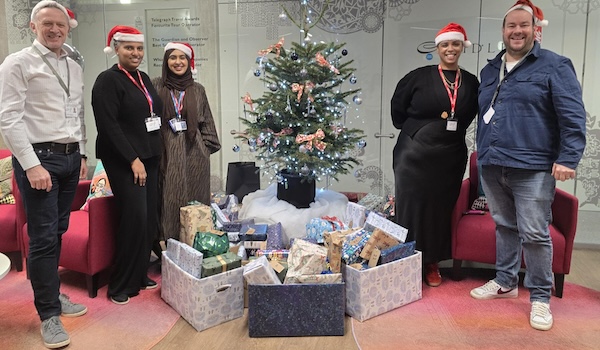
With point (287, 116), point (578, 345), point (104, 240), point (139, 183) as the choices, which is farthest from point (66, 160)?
point (578, 345)

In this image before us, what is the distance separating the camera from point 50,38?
7.66 ft

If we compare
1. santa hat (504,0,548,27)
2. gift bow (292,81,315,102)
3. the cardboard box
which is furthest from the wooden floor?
santa hat (504,0,548,27)

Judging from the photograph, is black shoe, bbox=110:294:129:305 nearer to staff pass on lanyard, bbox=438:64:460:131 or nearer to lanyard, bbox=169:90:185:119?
lanyard, bbox=169:90:185:119

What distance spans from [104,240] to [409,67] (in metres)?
3.04

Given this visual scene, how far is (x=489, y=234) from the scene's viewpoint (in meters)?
3.13

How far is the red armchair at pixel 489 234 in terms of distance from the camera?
9.71 feet

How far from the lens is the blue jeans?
261 cm

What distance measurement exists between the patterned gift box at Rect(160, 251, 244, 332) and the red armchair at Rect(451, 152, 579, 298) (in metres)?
1.44

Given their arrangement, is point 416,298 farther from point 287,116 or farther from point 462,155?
point 287,116

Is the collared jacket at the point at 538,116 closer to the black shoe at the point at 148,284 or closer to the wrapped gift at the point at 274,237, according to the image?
the wrapped gift at the point at 274,237

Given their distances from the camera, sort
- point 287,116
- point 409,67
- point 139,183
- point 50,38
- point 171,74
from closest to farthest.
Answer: point 50,38 < point 139,183 < point 171,74 < point 287,116 < point 409,67

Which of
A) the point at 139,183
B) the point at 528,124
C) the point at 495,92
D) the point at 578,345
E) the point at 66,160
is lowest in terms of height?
the point at 578,345

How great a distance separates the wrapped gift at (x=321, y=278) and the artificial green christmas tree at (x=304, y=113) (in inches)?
45.9

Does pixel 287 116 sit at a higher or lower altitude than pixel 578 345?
higher
